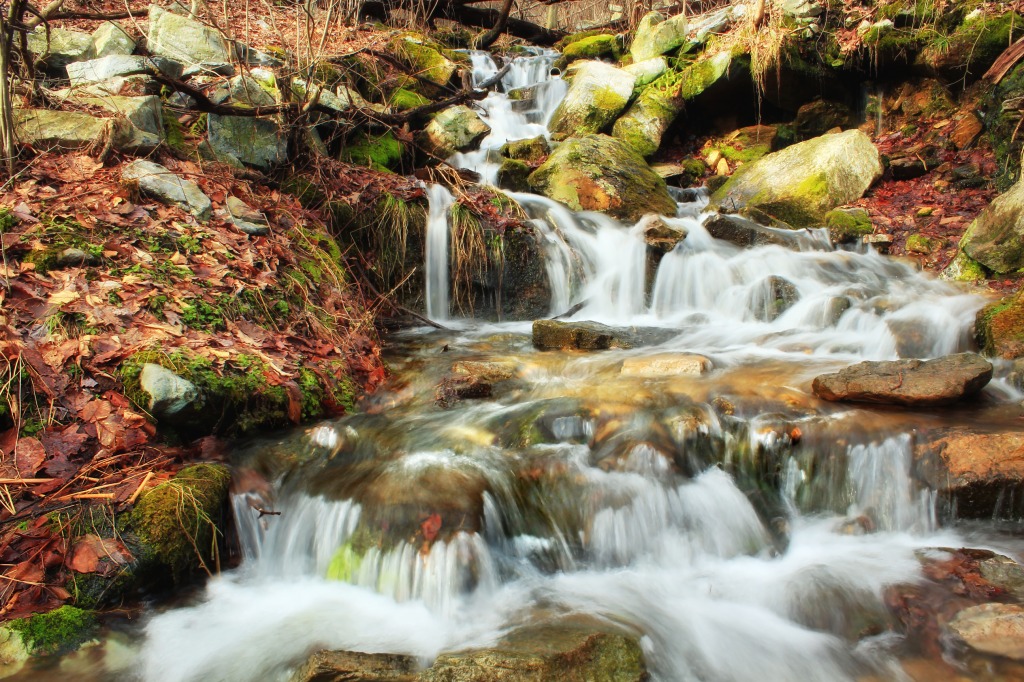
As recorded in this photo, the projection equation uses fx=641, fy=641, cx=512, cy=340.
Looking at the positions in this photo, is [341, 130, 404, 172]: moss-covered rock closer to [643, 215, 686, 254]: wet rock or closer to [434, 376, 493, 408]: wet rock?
[643, 215, 686, 254]: wet rock

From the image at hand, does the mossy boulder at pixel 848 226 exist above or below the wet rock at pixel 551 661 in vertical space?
above

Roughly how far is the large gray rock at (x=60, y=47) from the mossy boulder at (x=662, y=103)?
7.45 metres

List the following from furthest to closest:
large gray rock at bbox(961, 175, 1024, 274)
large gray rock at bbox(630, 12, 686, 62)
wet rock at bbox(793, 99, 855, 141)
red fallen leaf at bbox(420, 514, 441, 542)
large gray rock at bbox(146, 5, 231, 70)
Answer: large gray rock at bbox(630, 12, 686, 62)
wet rock at bbox(793, 99, 855, 141)
large gray rock at bbox(146, 5, 231, 70)
large gray rock at bbox(961, 175, 1024, 274)
red fallen leaf at bbox(420, 514, 441, 542)

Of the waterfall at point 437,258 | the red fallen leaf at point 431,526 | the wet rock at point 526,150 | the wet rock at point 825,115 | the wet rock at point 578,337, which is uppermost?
the wet rock at point 825,115

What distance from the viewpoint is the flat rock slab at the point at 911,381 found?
4027 mm

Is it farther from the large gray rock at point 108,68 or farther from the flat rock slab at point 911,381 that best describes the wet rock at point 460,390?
the large gray rock at point 108,68

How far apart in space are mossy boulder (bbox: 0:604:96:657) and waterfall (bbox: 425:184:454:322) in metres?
4.48

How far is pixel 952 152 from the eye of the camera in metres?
8.36

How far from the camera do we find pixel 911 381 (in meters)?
4.10

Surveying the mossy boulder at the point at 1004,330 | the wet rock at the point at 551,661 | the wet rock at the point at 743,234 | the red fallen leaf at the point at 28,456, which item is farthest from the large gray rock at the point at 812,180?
the red fallen leaf at the point at 28,456

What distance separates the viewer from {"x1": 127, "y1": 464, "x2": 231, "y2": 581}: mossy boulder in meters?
2.97

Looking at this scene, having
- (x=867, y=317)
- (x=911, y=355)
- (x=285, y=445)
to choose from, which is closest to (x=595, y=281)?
(x=867, y=317)

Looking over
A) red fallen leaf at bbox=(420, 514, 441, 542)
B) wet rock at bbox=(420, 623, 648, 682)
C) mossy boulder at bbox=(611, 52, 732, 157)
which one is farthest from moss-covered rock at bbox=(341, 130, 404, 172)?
wet rock at bbox=(420, 623, 648, 682)

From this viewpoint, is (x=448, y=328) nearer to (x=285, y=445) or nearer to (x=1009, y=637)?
(x=285, y=445)
